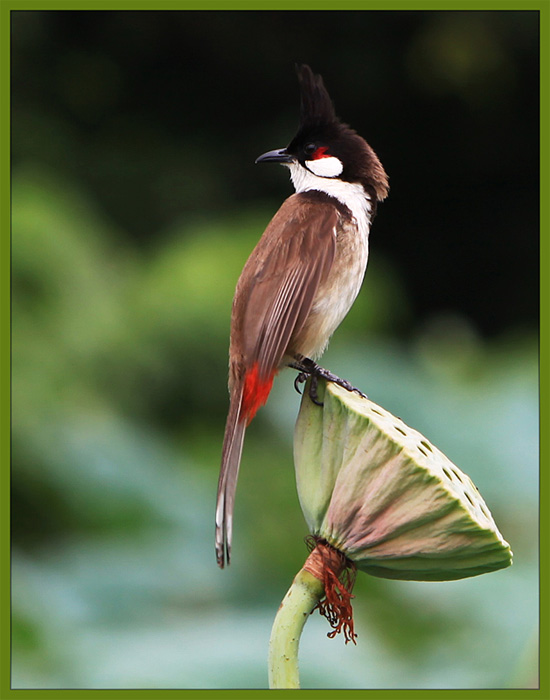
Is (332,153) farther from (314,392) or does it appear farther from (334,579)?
(334,579)

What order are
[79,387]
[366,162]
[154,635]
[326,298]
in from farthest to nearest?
1. [79,387]
2. [154,635]
3. [366,162]
4. [326,298]

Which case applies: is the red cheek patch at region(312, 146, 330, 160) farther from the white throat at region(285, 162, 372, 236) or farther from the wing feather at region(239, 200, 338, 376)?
the wing feather at region(239, 200, 338, 376)

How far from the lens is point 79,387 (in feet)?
12.3

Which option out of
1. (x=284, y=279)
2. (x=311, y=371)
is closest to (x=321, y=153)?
(x=284, y=279)

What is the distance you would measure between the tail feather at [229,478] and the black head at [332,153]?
2.13 ft

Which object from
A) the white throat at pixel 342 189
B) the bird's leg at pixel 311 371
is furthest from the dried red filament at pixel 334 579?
the white throat at pixel 342 189

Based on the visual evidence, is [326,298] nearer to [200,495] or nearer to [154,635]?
[154,635]

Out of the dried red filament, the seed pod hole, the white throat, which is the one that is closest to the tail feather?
the dried red filament

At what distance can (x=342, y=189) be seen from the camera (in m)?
1.97

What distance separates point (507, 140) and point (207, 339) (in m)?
3.15

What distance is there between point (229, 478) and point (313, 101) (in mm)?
898

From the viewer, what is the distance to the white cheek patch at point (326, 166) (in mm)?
1977

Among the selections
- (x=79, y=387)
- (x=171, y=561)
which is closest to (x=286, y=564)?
(x=171, y=561)

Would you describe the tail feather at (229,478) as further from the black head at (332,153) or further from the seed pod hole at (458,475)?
the black head at (332,153)
